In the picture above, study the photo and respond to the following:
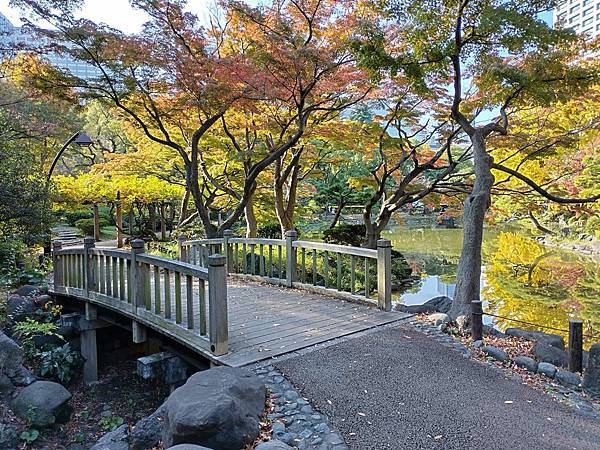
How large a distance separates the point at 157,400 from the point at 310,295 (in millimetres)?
2560

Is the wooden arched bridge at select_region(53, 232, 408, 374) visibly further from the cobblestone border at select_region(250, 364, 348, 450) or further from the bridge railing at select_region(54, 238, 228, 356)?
the cobblestone border at select_region(250, 364, 348, 450)

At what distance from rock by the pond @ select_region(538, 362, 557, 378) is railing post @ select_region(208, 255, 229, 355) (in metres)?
2.93

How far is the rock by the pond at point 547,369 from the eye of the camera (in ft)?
13.0

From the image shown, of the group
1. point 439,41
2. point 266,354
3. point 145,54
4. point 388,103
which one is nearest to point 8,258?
point 145,54

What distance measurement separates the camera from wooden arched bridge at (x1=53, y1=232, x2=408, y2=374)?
13.4ft

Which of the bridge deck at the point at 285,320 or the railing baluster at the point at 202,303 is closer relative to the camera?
the railing baluster at the point at 202,303

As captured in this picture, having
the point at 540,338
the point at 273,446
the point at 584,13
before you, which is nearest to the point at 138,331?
the point at 273,446

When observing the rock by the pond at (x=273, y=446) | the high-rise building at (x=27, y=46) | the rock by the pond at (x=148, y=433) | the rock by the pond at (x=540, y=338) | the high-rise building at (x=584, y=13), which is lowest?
the rock by the pond at (x=148, y=433)

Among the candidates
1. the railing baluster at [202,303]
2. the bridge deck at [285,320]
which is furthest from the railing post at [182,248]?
the railing baluster at [202,303]

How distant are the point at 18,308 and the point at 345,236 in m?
9.50

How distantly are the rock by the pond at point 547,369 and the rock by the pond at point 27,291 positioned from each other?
24.9 feet

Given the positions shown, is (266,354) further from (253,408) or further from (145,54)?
(145,54)

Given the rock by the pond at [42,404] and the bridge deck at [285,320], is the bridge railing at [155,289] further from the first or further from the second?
the rock by the pond at [42,404]

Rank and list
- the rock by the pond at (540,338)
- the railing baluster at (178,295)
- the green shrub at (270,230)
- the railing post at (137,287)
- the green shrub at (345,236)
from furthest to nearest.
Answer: the green shrub at (270,230)
the green shrub at (345,236)
the rock by the pond at (540,338)
the railing post at (137,287)
the railing baluster at (178,295)
